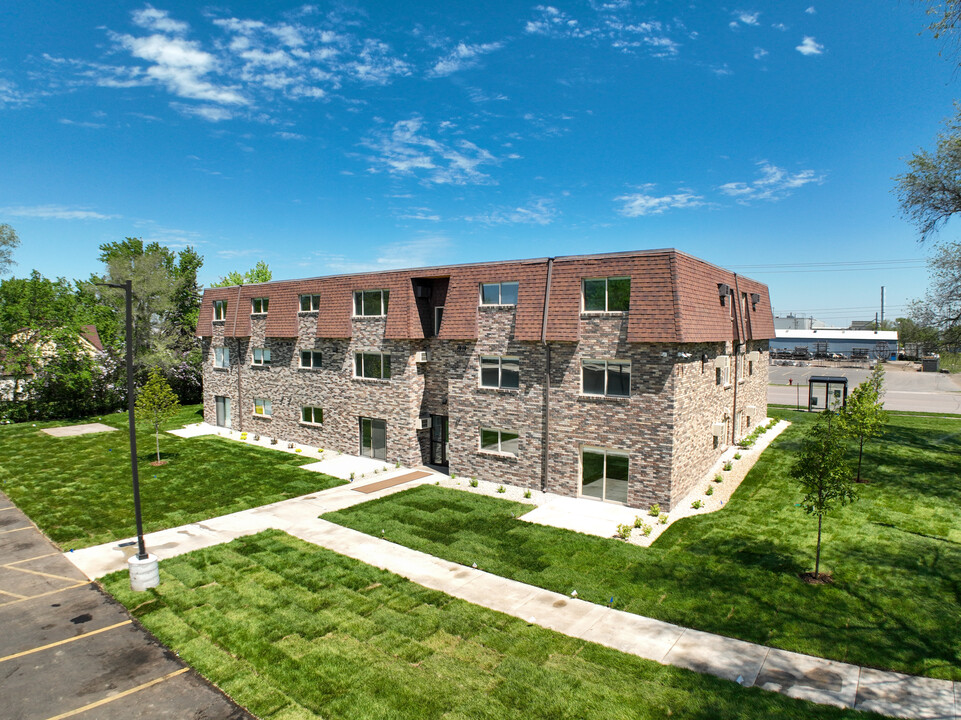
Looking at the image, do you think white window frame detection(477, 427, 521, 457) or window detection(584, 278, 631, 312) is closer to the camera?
window detection(584, 278, 631, 312)

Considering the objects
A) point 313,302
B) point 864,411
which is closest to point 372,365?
point 313,302

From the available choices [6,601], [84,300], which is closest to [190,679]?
[6,601]

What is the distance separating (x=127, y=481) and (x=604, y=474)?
19.6 meters

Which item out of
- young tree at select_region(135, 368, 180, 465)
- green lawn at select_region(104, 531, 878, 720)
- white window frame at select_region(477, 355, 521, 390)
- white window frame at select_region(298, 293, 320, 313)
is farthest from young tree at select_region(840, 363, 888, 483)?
young tree at select_region(135, 368, 180, 465)

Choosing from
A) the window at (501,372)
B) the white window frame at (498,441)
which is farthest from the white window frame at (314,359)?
the white window frame at (498,441)

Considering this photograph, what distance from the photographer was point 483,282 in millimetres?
20203

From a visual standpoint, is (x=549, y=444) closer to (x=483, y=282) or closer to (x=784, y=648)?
(x=483, y=282)

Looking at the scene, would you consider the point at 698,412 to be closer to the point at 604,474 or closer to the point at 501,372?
the point at 604,474

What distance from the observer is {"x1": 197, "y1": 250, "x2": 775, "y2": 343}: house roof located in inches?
641

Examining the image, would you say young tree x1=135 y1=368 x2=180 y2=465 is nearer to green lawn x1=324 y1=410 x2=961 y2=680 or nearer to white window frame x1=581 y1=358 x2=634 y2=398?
green lawn x1=324 y1=410 x2=961 y2=680

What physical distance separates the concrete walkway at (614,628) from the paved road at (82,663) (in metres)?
1.27

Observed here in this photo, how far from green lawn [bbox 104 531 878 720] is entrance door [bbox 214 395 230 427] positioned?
814 inches

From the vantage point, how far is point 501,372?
19875 mm

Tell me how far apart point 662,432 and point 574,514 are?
396 centimetres
